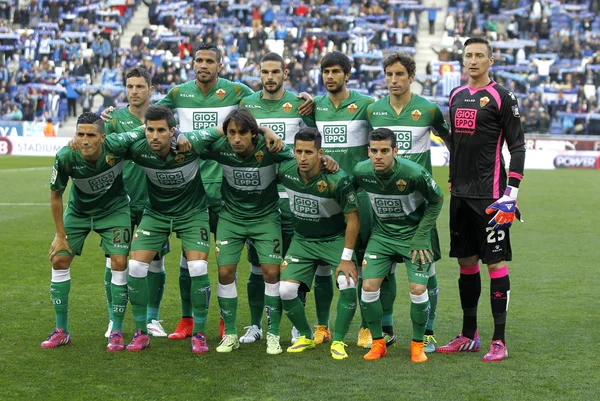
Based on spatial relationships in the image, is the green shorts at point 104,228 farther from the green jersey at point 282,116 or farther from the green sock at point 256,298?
the green jersey at point 282,116

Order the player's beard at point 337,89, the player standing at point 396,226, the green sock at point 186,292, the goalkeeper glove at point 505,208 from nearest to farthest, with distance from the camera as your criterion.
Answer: the goalkeeper glove at point 505,208, the player standing at point 396,226, the player's beard at point 337,89, the green sock at point 186,292

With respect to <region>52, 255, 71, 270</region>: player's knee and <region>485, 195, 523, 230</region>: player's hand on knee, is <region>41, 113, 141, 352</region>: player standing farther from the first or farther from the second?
<region>485, 195, 523, 230</region>: player's hand on knee

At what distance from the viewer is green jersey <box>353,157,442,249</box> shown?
23.1 feet

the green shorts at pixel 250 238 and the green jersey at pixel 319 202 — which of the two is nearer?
the green jersey at pixel 319 202

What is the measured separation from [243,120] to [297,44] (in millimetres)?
31191

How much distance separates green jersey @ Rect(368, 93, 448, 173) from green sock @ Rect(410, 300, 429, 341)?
1243mm

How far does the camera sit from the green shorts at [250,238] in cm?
746

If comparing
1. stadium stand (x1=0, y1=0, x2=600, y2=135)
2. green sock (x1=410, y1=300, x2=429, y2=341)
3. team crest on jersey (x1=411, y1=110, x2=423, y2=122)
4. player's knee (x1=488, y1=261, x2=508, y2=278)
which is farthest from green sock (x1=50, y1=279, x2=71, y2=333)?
stadium stand (x1=0, y1=0, x2=600, y2=135)

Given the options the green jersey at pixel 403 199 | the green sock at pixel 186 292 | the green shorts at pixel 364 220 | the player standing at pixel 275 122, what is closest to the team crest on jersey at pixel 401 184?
the green jersey at pixel 403 199

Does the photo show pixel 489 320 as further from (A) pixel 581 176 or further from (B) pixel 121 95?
(B) pixel 121 95

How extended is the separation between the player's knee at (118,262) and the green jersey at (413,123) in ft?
7.84

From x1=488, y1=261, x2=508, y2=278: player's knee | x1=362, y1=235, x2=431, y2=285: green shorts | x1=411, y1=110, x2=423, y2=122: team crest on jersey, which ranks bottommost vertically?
x1=488, y1=261, x2=508, y2=278: player's knee

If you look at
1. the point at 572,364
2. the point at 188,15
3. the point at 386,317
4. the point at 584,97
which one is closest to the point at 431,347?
the point at 386,317

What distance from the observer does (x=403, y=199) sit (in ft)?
23.4
